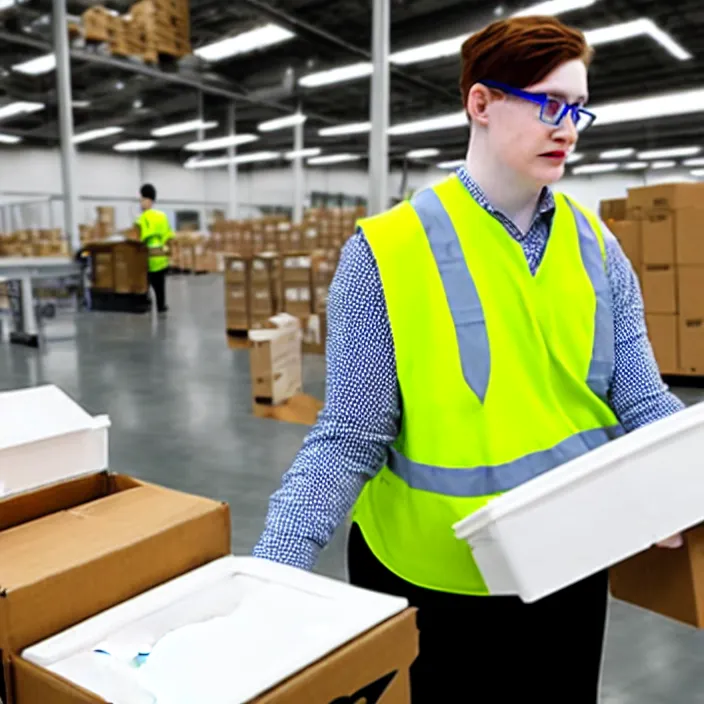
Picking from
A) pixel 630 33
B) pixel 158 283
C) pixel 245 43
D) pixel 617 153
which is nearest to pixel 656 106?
pixel 630 33

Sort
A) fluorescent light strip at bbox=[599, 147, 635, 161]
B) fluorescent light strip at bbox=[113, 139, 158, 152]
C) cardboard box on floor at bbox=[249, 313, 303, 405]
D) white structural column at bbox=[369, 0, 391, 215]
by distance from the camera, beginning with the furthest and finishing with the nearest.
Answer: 1. fluorescent light strip at bbox=[113, 139, 158, 152]
2. fluorescent light strip at bbox=[599, 147, 635, 161]
3. white structural column at bbox=[369, 0, 391, 215]
4. cardboard box on floor at bbox=[249, 313, 303, 405]

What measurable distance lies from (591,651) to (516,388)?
0.49 meters

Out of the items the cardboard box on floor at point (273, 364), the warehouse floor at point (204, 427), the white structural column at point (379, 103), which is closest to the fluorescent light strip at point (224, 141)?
the warehouse floor at point (204, 427)

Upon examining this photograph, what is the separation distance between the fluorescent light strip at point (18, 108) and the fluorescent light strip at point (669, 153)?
1563 centimetres

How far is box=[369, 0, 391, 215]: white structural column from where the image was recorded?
7.52 metres

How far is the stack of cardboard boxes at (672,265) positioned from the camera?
5.34 metres

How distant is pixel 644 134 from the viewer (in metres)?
18.0

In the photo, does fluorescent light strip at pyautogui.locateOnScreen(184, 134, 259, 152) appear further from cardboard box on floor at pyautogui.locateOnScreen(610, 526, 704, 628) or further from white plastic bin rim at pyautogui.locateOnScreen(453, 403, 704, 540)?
white plastic bin rim at pyautogui.locateOnScreen(453, 403, 704, 540)

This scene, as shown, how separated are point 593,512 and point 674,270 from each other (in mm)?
5222

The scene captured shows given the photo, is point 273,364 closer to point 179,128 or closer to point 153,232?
point 153,232

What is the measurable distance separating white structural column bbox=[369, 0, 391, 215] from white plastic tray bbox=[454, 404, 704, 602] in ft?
22.6

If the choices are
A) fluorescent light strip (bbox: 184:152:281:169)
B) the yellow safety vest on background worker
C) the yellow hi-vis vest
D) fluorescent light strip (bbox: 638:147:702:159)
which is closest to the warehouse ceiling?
fluorescent light strip (bbox: 638:147:702:159)

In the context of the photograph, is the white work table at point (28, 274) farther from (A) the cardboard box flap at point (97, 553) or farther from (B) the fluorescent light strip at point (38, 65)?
(B) the fluorescent light strip at point (38, 65)

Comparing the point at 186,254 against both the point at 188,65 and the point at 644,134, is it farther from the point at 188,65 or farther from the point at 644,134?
the point at 644,134
